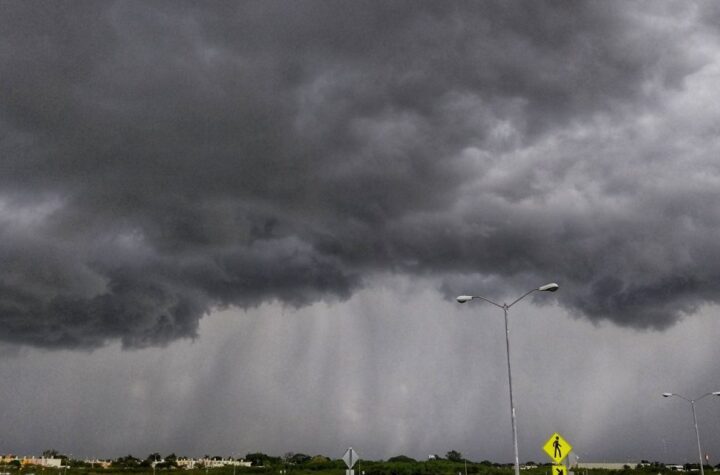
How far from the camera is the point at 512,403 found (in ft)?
130

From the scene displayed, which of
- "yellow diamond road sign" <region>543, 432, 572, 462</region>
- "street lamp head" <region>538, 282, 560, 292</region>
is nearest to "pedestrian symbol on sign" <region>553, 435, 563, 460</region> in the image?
"yellow diamond road sign" <region>543, 432, 572, 462</region>

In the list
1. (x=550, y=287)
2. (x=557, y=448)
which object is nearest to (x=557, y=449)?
(x=557, y=448)

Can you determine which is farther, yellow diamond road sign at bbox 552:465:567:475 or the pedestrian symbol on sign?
the pedestrian symbol on sign

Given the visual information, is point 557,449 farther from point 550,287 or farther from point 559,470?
point 550,287

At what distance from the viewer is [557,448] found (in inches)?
1216

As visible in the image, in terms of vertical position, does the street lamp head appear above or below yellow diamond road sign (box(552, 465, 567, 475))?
above

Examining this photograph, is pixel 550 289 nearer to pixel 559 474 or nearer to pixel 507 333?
pixel 507 333

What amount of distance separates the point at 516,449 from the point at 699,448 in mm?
55908

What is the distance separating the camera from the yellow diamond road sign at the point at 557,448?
30.5 metres

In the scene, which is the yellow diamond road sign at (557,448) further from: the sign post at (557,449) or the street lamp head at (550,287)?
the street lamp head at (550,287)

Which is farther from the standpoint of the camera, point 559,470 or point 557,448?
point 557,448

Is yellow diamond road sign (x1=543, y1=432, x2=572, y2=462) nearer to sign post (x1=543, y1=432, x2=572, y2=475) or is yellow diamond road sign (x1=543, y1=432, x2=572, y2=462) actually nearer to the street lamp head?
sign post (x1=543, y1=432, x2=572, y2=475)

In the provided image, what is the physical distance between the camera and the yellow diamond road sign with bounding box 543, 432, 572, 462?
3052 cm

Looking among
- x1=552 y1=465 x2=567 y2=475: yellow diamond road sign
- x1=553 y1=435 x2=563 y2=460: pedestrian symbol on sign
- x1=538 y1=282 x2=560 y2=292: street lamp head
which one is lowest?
x1=552 y1=465 x2=567 y2=475: yellow diamond road sign
